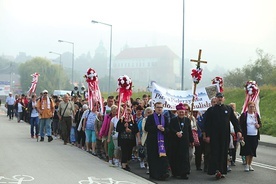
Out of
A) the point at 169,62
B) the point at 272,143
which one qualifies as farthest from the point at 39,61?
the point at 272,143

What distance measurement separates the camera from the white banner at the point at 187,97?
12.4m

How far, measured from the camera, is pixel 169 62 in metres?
192

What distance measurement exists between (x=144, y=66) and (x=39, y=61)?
7329cm

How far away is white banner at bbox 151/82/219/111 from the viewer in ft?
40.7

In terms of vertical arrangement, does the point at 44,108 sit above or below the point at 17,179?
above

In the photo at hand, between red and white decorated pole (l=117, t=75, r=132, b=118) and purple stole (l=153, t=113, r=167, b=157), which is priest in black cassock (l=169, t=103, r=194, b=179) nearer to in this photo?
purple stole (l=153, t=113, r=167, b=157)

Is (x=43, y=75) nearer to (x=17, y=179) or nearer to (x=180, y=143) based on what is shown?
(x=180, y=143)

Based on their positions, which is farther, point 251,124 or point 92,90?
point 92,90

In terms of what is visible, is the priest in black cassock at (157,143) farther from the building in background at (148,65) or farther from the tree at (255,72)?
the building in background at (148,65)

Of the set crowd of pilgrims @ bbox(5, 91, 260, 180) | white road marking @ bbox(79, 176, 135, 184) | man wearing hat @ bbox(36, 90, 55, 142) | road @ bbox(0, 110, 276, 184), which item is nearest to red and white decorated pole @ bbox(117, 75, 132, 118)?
crowd of pilgrims @ bbox(5, 91, 260, 180)

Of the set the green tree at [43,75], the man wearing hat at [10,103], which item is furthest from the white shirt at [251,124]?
the green tree at [43,75]

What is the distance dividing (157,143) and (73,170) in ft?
6.27

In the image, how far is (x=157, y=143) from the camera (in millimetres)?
11039

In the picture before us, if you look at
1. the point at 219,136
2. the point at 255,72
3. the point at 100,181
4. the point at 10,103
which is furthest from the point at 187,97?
the point at 255,72
